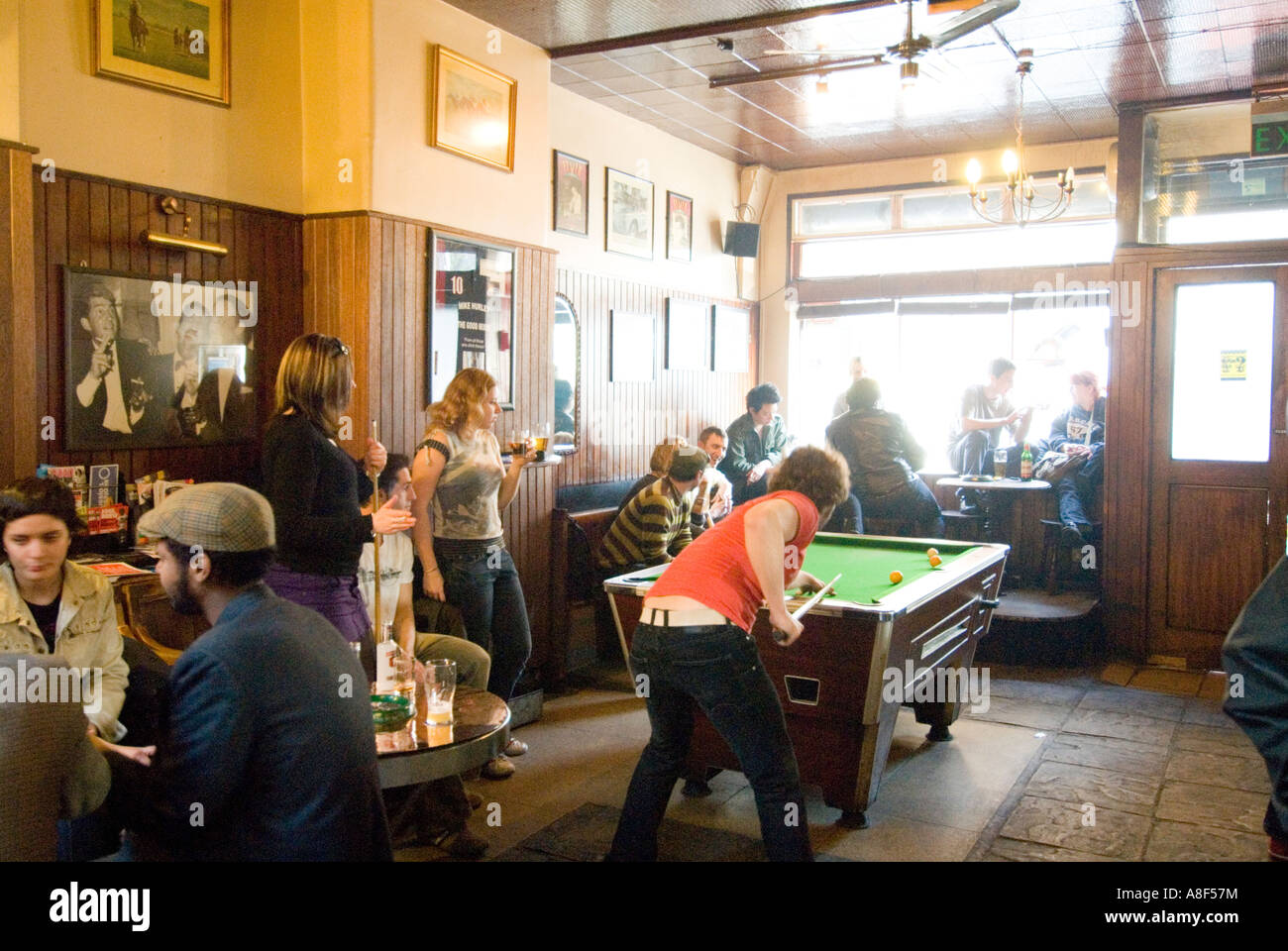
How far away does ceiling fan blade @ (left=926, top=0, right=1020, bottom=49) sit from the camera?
420 centimetres

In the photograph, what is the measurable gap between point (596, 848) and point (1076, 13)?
4513mm

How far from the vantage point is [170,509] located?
1970 mm

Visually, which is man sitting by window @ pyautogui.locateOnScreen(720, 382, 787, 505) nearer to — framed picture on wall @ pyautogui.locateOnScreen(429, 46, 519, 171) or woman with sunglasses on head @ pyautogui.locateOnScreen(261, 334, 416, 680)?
framed picture on wall @ pyautogui.locateOnScreen(429, 46, 519, 171)

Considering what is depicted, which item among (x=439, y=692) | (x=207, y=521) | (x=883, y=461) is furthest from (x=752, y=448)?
(x=207, y=521)

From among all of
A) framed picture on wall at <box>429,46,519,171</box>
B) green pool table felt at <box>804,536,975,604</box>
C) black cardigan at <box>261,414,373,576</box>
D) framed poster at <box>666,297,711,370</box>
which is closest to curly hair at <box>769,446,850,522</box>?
green pool table felt at <box>804,536,975,604</box>

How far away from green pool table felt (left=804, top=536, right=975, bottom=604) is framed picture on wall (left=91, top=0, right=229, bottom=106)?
321 cm

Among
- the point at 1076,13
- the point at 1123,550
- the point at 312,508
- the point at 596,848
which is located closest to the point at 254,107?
the point at 312,508

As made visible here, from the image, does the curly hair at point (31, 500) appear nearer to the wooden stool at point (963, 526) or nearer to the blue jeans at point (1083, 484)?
the wooden stool at point (963, 526)

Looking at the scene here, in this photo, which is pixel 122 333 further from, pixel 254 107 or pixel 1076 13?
pixel 1076 13

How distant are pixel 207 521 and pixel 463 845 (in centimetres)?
217

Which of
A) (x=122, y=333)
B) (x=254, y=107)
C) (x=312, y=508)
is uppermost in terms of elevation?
(x=254, y=107)

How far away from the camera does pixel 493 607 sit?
465 centimetres

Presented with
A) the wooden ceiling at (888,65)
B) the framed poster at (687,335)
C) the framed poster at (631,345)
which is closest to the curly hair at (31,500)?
the wooden ceiling at (888,65)

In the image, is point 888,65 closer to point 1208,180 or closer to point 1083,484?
point 1208,180
